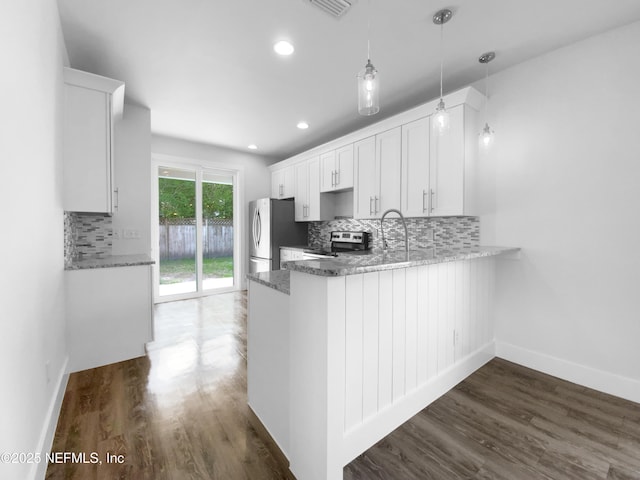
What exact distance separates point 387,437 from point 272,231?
3650mm

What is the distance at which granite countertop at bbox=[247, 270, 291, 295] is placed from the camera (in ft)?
5.05

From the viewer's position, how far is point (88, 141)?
8.04 ft

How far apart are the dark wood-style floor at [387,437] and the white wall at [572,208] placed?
35 cm

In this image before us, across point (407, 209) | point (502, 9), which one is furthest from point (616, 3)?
point (407, 209)

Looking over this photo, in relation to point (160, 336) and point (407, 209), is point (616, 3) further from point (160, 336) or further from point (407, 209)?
point (160, 336)

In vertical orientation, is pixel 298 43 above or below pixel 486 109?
above

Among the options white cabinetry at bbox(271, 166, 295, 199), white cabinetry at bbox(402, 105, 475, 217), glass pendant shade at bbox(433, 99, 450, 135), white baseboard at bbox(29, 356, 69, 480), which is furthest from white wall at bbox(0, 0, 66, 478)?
white cabinetry at bbox(271, 166, 295, 199)

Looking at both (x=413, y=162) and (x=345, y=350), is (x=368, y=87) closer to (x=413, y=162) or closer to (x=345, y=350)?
(x=345, y=350)

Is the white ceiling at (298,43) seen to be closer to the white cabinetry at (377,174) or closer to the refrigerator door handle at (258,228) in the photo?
the white cabinetry at (377,174)

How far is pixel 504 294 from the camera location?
2717 millimetres

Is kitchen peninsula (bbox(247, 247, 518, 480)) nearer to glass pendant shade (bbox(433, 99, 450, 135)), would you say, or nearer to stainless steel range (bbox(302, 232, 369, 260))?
glass pendant shade (bbox(433, 99, 450, 135))

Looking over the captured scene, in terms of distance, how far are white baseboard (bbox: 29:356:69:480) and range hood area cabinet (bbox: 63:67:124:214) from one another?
55.0 inches

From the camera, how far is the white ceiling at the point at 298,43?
6.22ft

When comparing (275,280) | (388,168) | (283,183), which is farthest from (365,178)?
(275,280)
